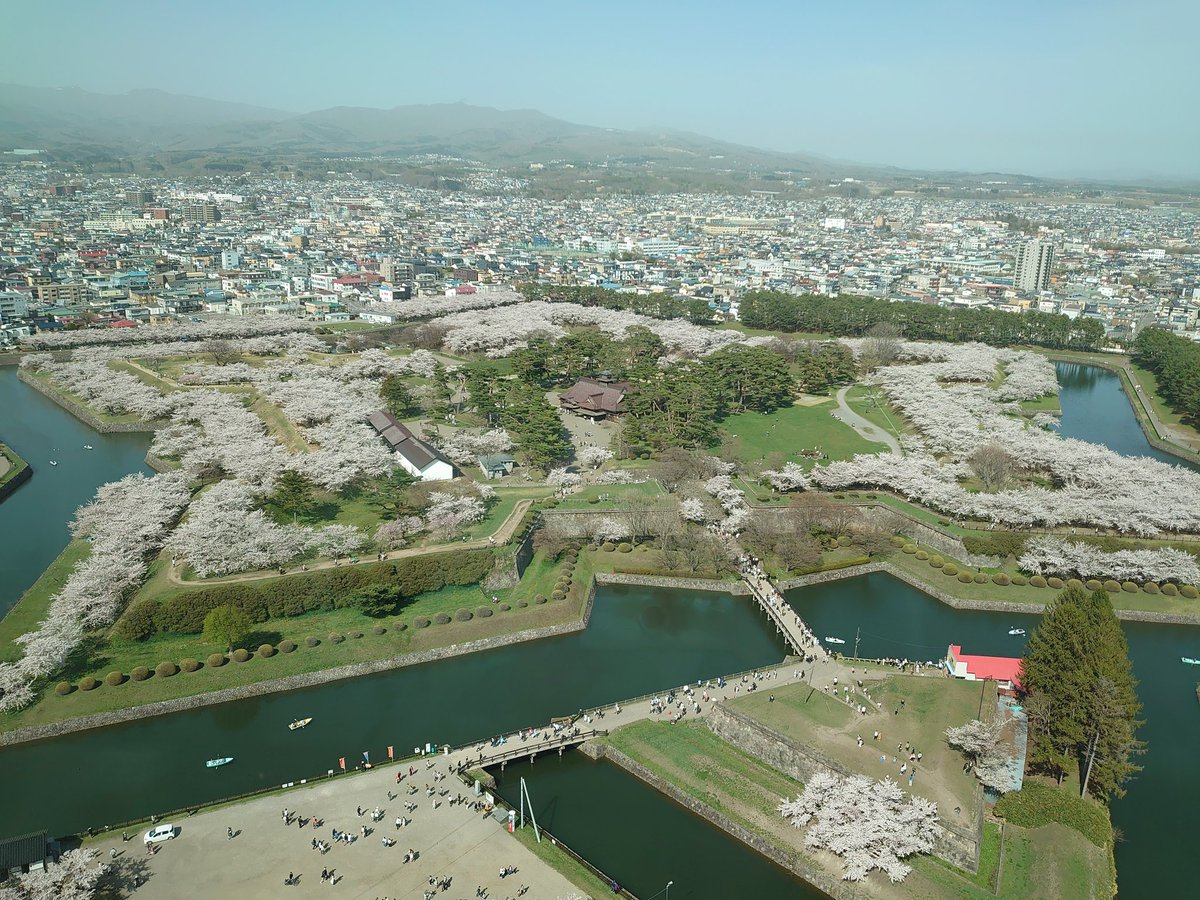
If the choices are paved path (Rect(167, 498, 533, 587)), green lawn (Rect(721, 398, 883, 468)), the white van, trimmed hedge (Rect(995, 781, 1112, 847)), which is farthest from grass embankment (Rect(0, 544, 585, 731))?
green lawn (Rect(721, 398, 883, 468))

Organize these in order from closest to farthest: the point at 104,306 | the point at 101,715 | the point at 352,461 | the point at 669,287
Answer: the point at 101,715, the point at 352,461, the point at 104,306, the point at 669,287

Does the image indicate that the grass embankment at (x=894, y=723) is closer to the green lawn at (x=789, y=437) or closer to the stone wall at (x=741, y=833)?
the stone wall at (x=741, y=833)

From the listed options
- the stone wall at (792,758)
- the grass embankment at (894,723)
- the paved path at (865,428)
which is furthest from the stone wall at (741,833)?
the paved path at (865,428)

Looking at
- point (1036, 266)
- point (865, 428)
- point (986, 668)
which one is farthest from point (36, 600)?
point (1036, 266)

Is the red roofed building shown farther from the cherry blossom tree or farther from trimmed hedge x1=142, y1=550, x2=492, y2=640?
trimmed hedge x1=142, y1=550, x2=492, y2=640

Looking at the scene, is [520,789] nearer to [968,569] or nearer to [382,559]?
[382,559]

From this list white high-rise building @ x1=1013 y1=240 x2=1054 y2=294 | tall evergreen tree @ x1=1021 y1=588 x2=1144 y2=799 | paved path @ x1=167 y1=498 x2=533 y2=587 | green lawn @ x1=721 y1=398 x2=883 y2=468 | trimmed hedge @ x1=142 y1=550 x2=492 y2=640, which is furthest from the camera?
white high-rise building @ x1=1013 y1=240 x2=1054 y2=294

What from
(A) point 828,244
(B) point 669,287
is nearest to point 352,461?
(B) point 669,287
